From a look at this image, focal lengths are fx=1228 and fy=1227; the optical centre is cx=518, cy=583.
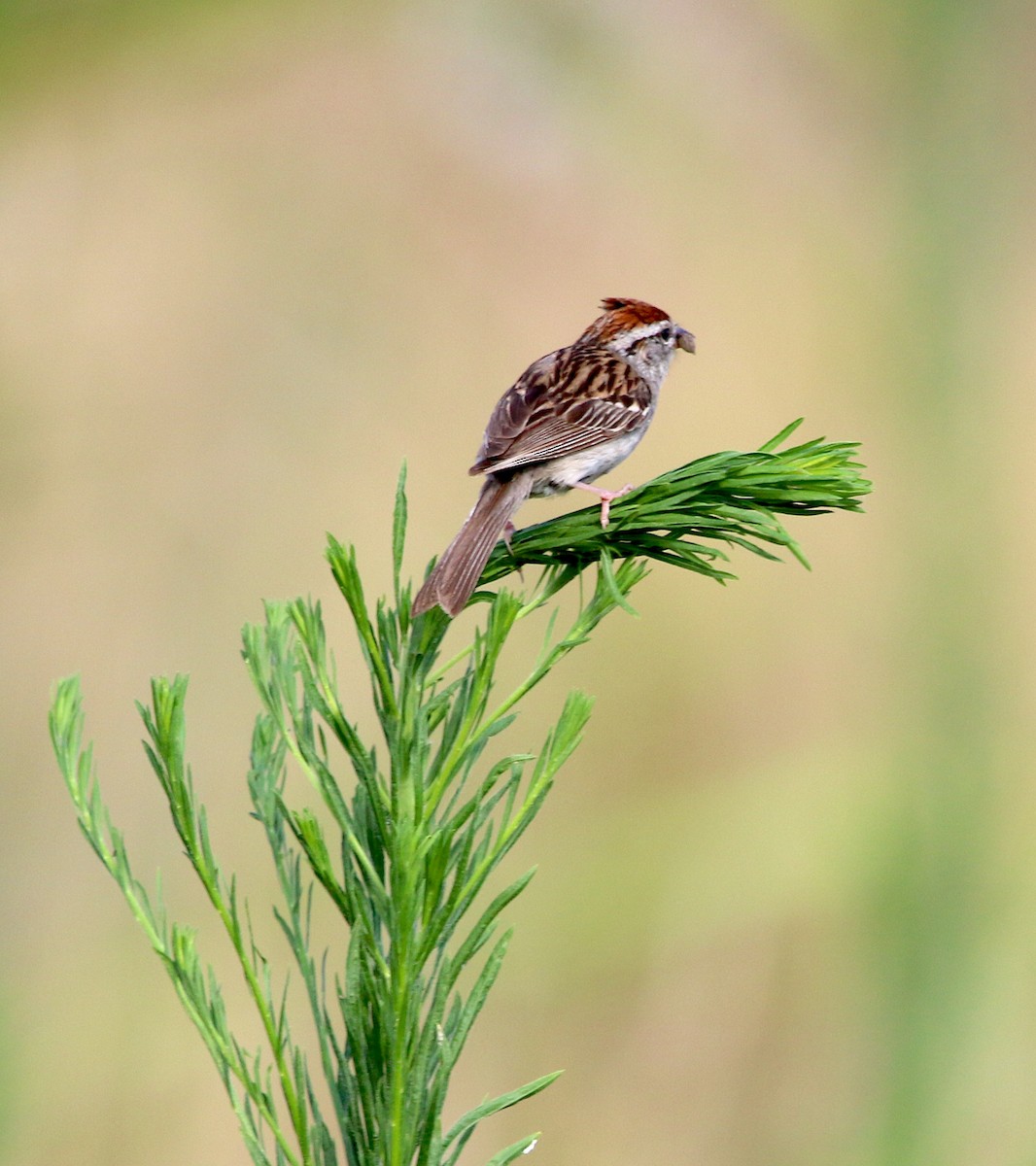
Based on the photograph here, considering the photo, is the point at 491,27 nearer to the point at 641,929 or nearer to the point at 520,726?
the point at 520,726

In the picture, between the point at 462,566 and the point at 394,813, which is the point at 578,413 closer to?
the point at 462,566

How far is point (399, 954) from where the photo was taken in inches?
25.8

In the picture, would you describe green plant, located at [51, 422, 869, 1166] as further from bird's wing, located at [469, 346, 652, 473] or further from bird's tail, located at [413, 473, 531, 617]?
bird's wing, located at [469, 346, 652, 473]

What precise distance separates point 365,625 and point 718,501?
0.79 ft

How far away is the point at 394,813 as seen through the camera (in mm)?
670

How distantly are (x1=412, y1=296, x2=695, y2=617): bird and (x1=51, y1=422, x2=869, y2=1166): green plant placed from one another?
1.23 ft

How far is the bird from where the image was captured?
1.57m

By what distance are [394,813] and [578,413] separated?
3.93ft

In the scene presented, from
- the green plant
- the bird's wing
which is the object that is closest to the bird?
the bird's wing

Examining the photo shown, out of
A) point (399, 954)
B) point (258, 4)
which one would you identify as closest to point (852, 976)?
point (399, 954)

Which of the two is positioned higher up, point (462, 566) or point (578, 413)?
point (578, 413)

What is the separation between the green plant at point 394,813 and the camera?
2.14 feet

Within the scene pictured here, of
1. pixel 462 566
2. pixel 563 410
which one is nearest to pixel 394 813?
pixel 462 566

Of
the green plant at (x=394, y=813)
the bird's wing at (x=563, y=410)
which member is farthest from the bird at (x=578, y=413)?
the green plant at (x=394, y=813)
